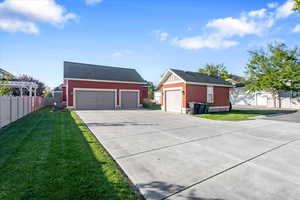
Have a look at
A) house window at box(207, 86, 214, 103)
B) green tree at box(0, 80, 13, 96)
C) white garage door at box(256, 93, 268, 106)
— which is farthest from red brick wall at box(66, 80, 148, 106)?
white garage door at box(256, 93, 268, 106)

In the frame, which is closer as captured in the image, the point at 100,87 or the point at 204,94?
the point at 204,94

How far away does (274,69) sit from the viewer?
71.0ft

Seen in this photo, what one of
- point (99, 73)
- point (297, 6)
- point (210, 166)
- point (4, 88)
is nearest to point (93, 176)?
point (210, 166)

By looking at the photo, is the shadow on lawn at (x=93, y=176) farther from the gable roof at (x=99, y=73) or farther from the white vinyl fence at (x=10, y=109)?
the gable roof at (x=99, y=73)

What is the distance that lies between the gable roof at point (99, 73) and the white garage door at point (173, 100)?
257 inches

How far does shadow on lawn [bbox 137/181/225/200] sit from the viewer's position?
97.8 inches

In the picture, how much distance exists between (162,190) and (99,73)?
1966 centimetres

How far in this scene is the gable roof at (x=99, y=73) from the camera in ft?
60.6

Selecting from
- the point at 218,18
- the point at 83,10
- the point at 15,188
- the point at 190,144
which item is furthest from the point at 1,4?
the point at 218,18

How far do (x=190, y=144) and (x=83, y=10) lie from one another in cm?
961

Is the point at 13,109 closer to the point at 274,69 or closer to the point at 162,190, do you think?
the point at 162,190

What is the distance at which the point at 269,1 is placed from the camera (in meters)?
10.1

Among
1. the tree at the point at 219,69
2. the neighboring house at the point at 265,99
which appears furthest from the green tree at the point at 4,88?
the tree at the point at 219,69

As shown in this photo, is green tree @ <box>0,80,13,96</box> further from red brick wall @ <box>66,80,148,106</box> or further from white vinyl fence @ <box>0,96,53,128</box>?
A: red brick wall @ <box>66,80,148,106</box>
